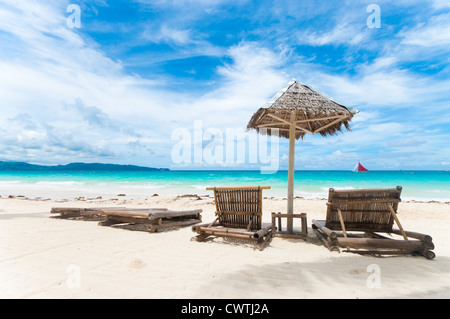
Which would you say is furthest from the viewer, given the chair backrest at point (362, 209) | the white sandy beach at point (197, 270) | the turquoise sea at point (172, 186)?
the turquoise sea at point (172, 186)

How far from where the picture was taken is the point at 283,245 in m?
4.56

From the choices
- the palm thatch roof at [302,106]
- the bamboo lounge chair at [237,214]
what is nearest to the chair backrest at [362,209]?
the bamboo lounge chair at [237,214]

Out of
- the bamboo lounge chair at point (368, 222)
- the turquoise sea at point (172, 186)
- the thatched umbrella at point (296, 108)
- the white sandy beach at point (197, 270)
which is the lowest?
the turquoise sea at point (172, 186)

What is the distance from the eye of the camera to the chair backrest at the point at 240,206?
15.0 ft

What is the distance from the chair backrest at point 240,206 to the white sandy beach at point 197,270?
17.1 inches

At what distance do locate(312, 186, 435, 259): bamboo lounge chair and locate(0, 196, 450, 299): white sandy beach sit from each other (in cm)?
19

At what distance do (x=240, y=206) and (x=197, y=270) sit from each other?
1859 millimetres

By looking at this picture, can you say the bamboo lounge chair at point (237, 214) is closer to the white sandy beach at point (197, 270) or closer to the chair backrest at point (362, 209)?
the white sandy beach at point (197, 270)

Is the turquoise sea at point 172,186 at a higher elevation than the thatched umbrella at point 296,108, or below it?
below

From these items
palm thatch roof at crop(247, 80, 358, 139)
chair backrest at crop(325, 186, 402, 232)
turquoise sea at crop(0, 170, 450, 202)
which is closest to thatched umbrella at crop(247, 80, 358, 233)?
palm thatch roof at crop(247, 80, 358, 139)
